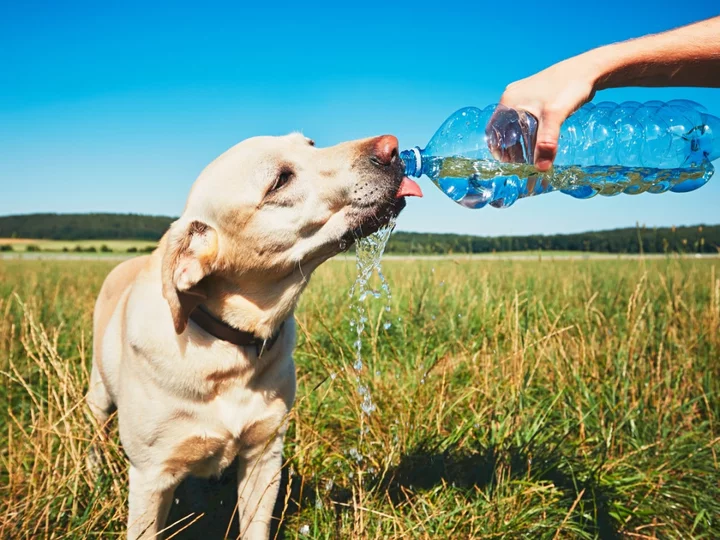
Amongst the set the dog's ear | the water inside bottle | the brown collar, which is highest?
the water inside bottle

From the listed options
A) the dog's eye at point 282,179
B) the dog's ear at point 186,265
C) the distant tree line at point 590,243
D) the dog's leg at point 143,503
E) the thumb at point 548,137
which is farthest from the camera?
the distant tree line at point 590,243

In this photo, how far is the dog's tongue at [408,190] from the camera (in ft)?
7.30

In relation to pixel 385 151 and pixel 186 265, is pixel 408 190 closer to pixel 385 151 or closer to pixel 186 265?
pixel 385 151

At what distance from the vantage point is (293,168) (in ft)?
7.68

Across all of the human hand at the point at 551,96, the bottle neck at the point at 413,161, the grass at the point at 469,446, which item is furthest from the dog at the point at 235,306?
the human hand at the point at 551,96

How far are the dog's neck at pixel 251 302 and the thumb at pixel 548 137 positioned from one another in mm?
1282

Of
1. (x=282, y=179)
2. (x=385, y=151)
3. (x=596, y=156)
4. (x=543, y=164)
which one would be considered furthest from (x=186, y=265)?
(x=596, y=156)

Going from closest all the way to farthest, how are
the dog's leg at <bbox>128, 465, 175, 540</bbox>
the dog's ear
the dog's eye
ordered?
1. the dog's ear
2. the dog's leg at <bbox>128, 465, 175, 540</bbox>
3. the dog's eye

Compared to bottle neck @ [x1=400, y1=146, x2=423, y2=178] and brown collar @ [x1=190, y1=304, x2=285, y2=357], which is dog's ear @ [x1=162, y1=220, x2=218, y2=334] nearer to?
brown collar @ [x1=190, y1=304, x2=285, y2=357]

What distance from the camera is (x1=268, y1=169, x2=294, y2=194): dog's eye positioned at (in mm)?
2317

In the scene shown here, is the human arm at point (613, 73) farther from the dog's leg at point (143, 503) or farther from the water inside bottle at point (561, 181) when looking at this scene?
the dog's leg at point (143, 503)

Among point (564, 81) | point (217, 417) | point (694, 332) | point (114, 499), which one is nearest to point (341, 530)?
point (217, 417)

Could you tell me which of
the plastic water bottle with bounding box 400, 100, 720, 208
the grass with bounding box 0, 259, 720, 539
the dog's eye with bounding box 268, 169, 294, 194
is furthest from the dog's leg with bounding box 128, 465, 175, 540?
the plastic water bottle with bounding box 400, 100, 720, 208

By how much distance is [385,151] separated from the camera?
2.21 metres
